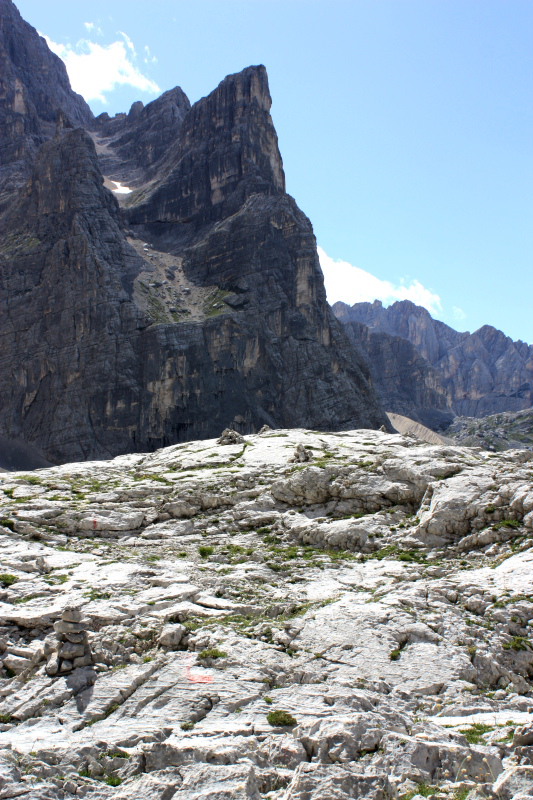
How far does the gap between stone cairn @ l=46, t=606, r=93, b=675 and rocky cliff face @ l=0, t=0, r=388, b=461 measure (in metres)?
117

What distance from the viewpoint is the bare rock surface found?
13.5 meters

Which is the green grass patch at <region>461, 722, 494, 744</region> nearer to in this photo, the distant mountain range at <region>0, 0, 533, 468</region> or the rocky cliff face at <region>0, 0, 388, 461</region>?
the distant mountain range at <region>0, 0, 533, 468</region>

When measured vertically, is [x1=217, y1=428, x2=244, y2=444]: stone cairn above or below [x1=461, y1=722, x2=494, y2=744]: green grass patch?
above

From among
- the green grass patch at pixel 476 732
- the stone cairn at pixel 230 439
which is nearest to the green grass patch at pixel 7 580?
the green grass patch at pixel 476 732

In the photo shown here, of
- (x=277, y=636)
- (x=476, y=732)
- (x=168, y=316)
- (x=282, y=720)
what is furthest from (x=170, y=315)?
(x=476, y=732)

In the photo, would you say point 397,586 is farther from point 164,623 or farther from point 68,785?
point 68,785

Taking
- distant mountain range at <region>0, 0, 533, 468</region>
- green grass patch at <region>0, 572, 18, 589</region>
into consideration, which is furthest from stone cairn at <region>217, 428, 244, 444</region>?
distant mountain range at <region>0, 0, 533, 468</region>

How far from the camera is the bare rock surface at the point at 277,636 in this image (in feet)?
44.4

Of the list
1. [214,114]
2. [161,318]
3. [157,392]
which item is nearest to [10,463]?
[157,392]

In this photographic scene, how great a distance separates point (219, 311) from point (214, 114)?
234 feet

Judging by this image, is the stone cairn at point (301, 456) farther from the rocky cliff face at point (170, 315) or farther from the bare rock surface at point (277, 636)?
the rocky cliff face at point (170, 315)

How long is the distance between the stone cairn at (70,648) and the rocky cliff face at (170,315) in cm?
11654

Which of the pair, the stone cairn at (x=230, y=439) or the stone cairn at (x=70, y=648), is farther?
the stone cairn at (x=230, y=439)

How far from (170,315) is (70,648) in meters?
135
